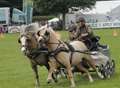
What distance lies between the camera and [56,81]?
15.5 m

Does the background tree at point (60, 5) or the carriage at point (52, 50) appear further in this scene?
the background tree at point (60, 5)

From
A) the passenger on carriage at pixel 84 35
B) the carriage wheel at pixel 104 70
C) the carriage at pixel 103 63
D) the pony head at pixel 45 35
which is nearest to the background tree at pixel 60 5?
the carriage at pixel 103 63

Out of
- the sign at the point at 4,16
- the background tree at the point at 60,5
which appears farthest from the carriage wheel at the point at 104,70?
the background tree at the point at 60,5

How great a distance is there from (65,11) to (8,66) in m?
59.7

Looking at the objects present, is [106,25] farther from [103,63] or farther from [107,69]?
[103,63]

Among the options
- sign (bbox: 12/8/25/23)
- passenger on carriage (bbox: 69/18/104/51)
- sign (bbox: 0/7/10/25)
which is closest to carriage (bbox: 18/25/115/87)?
passenger on carriage (bbox: 69/18/104/51)

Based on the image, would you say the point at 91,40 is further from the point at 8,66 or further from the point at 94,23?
the point at 94,23

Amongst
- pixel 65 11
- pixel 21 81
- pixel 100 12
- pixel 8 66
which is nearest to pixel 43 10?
pixel 65 11

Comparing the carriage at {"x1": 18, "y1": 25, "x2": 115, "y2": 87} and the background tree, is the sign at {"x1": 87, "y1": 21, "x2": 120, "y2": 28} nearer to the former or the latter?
the background tree

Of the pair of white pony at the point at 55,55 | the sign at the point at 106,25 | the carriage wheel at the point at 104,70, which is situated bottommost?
the sign at the point at 106,25

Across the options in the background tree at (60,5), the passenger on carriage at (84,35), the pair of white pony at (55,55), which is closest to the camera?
the pair of white pony at (55,55)

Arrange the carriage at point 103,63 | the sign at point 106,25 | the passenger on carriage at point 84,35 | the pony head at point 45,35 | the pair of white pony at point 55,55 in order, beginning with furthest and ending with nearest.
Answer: the sign at point 106,25 < the carriage at point 103,63 < the passenger on carriage at point 84,35 < the pair of white pony at point 55,55 < the pony head at point 45,35

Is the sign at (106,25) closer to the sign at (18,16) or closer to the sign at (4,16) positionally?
the sign at (18,16)

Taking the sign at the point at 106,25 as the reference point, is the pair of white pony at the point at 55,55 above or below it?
above
